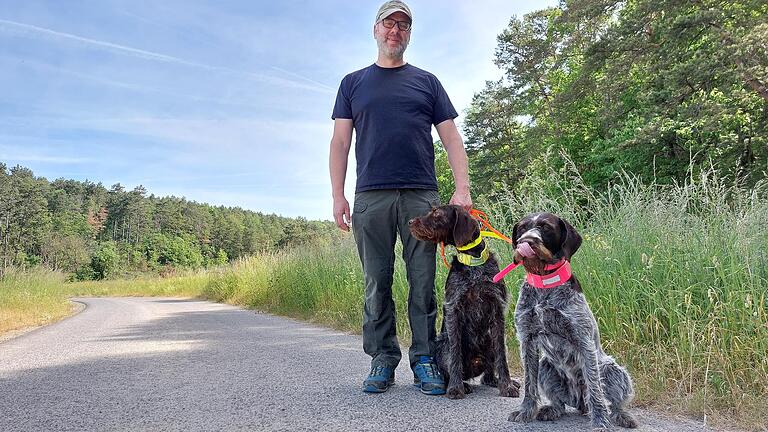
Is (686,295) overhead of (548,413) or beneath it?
overhead

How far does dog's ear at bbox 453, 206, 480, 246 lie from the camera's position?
3.62 metres

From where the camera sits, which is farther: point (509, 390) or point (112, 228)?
point (112, 228)

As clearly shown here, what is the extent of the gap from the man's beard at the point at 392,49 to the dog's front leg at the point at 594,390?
2.46m

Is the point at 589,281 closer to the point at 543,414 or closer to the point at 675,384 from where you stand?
the point at 675,384

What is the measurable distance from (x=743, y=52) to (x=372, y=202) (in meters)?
17.8

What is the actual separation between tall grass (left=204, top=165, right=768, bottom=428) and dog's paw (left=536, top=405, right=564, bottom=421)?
2.59 feet

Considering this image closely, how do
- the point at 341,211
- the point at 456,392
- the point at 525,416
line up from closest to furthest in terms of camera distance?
the point at 525,416 < the point at 456,392 < the point at 341,211

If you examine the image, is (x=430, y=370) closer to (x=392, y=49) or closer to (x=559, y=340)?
(x=559, y=340)

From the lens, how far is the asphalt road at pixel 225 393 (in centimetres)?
309

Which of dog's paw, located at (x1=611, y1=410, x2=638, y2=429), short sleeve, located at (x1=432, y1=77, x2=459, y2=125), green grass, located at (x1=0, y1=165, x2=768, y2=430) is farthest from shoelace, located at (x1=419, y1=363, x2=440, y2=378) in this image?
short sleeve, located at (x1=432, y1=77, x2=459, y2=125)

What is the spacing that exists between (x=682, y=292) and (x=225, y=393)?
3481 millimetres

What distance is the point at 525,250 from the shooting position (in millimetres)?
2816

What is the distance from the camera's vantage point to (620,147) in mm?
20703

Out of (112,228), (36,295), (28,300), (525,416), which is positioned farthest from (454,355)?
(112,228)
